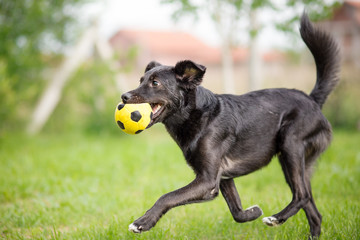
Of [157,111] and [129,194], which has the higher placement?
[157,111]

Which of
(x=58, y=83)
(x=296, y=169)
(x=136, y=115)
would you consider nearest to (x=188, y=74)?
(x=136, y=115)

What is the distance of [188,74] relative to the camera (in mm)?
3334

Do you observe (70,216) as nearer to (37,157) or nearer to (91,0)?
(37,157)

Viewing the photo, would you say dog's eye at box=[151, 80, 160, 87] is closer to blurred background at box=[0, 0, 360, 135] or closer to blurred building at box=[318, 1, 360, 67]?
blurred background at box=[0, 0, 360, 135]

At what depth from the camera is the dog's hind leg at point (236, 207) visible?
3.50 metres

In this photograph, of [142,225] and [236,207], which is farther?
[236,207]

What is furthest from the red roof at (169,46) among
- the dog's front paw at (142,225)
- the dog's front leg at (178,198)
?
the dog's front paw at (142,225)

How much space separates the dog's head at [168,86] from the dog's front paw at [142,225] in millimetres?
864

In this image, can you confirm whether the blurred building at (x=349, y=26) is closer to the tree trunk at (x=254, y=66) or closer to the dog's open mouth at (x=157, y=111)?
the tree trunk at (x=254, y=66)

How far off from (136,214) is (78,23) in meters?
9.00

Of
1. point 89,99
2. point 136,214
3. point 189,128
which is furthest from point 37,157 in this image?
point 189,128

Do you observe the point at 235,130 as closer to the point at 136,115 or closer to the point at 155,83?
the point at 155,83

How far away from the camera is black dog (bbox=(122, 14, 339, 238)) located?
3.21 m

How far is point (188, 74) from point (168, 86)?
8.9 inches
